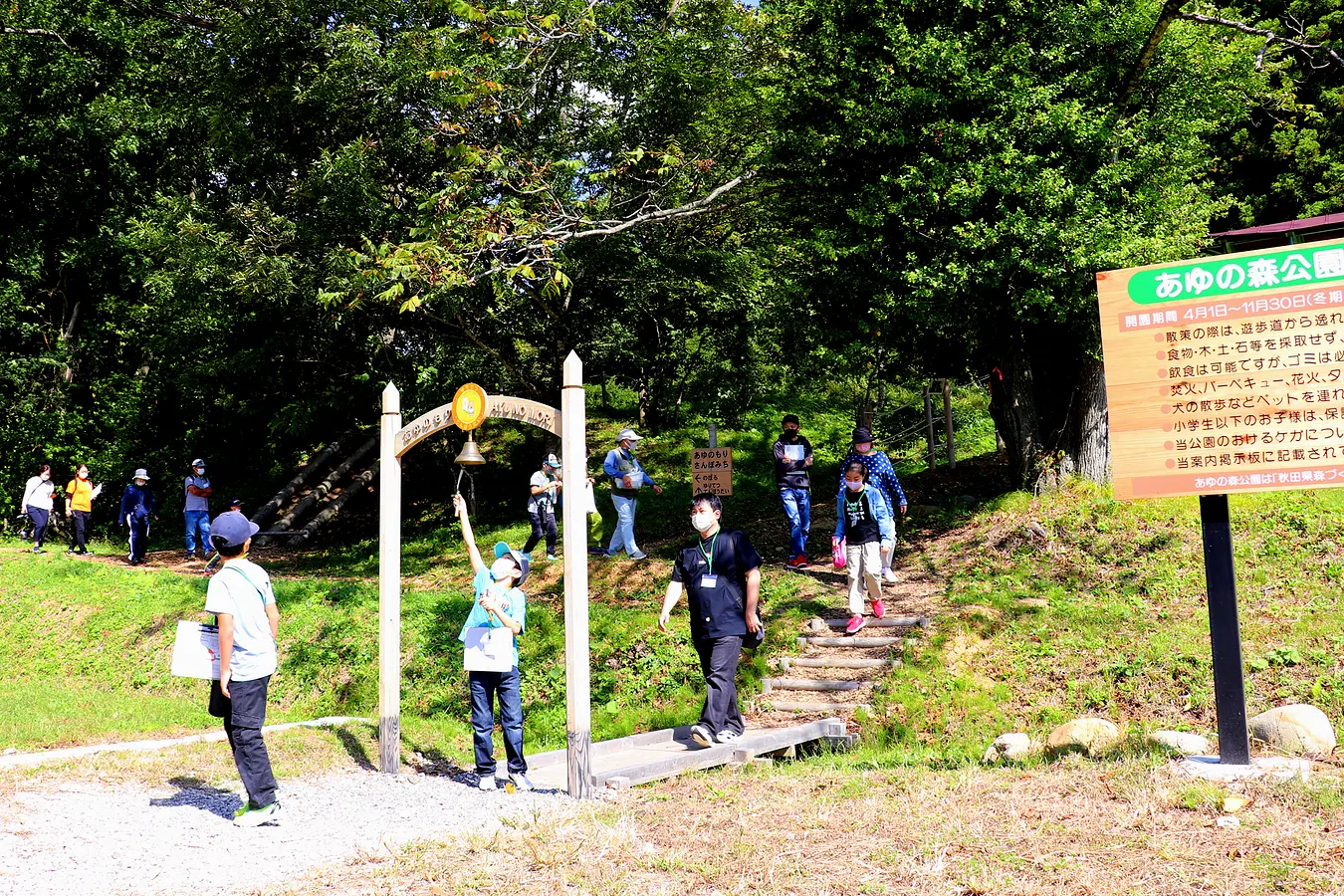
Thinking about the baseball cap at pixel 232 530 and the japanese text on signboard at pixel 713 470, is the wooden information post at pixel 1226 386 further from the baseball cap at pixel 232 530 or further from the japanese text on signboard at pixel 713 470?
the japanese text on signboard at pixel 713 470

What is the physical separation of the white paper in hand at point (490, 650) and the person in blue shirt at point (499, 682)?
0.05 metres

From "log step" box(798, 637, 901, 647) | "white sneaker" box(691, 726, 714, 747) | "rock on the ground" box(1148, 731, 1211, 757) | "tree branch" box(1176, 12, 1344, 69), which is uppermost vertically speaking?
"tree branch" box(1176, 12, 1344, 69)

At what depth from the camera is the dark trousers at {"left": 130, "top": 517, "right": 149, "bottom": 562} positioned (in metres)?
18.4

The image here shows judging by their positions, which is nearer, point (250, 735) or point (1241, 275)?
point (250, 735)

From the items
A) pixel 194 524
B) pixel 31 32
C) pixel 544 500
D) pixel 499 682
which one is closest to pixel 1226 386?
pixel 499 682

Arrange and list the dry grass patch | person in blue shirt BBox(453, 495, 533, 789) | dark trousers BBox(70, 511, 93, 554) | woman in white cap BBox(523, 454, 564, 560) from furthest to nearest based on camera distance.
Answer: dark trousers BBox(70, 511, 93, 554), woman in white cap BBox(523, 454, 564, 560), person in blue shirt BBox(453, 495, 533, 789), the dry grass patch

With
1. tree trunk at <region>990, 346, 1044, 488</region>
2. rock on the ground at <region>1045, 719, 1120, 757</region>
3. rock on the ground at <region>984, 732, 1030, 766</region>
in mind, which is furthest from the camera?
tree trunk at <region>990, 346, 1044, 488</region>

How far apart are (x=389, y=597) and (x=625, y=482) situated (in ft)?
19.9

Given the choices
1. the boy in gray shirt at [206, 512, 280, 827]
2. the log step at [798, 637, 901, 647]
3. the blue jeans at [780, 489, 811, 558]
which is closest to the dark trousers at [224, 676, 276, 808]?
the boy in gray shirt at [206, 512, 280, 827]

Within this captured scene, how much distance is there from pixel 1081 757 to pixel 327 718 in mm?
6817

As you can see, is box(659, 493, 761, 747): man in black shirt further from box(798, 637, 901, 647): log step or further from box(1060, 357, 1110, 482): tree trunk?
box(1060, 357, 1110, 482): tree trunk

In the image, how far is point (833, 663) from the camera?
416 inches

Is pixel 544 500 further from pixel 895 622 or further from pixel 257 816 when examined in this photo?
pixel 257 816

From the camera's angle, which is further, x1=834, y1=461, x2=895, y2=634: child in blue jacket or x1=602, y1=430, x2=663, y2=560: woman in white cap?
x1=602, y1=430, x2=663, y2=560: woman in white cap
